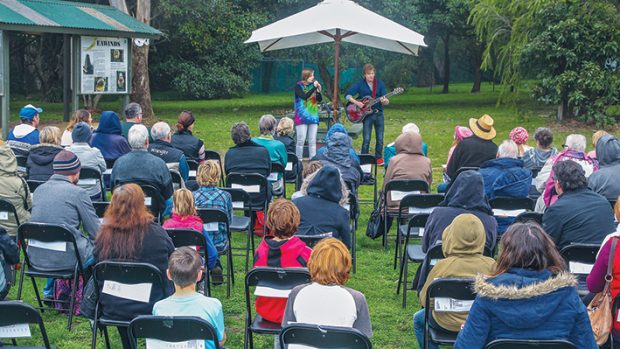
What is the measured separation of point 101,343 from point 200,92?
91.1 feet

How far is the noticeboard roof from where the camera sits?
16906 mm

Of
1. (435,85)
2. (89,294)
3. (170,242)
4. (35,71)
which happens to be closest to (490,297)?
(170,242)

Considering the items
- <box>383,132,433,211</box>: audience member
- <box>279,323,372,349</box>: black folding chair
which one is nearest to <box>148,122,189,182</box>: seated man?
<box>383,132,433,211</box>: audience member

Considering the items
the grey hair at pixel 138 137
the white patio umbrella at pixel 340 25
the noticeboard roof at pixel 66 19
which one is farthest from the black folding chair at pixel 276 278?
the noticeboard roof at pixel 66 19

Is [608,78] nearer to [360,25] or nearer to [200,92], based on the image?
[360,25]

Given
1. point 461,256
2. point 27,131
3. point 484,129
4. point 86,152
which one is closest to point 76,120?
point 27,131

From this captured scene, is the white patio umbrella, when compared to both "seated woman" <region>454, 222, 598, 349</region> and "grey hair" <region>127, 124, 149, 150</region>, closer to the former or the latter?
"grey hair" <region>127, 124, 149, 150</region>

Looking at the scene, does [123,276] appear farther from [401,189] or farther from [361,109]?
[361,109]

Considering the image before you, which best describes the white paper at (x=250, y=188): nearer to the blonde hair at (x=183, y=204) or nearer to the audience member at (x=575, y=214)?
the blonde hair at (x=183, y=204)

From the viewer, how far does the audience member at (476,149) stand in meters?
9.68

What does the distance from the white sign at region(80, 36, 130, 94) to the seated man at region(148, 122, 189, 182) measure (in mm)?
9574

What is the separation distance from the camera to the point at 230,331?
6727 millimetres

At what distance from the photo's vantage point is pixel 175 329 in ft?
14.3

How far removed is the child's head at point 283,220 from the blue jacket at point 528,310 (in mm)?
1786
